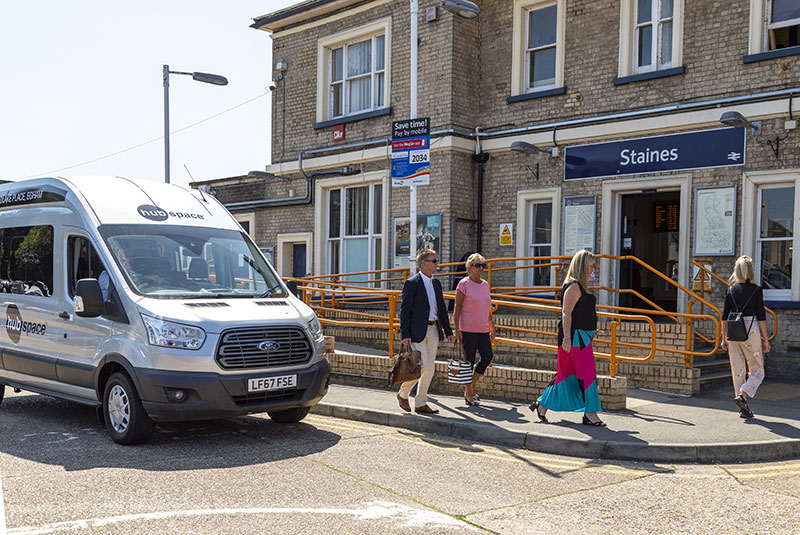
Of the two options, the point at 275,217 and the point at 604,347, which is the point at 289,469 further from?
the point at 275,217

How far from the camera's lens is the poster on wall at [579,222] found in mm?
14906

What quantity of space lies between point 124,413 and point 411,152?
5235mm

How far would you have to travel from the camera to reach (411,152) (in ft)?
36.0

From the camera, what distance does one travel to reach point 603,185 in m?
14.8

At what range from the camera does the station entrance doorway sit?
14914 mm

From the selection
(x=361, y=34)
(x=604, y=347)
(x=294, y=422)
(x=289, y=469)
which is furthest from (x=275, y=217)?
(x=289, y=469)

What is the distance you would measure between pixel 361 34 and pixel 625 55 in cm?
650

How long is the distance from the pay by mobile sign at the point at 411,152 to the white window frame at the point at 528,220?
5.11 m

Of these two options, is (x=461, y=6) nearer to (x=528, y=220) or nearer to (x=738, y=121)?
(x=738, y=121)

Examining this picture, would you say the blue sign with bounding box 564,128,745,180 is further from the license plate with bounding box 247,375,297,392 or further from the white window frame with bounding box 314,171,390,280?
the license plate with bounding box 247,375,297,392

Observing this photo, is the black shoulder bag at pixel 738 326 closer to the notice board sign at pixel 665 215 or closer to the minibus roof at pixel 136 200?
the minibus roof at pixel 136 200

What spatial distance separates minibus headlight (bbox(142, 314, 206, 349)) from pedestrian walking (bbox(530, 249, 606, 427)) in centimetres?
363

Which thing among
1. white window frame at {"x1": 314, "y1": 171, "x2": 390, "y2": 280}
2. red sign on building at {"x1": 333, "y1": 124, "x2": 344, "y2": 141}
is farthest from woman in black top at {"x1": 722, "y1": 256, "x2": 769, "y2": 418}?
red sign on building at {"x1": 333, "y1": 124, "x2": 344, "y2": 141}

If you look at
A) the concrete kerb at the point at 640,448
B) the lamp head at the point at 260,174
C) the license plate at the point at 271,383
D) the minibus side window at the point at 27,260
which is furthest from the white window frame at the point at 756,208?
the lamp head at the point at 260,174
